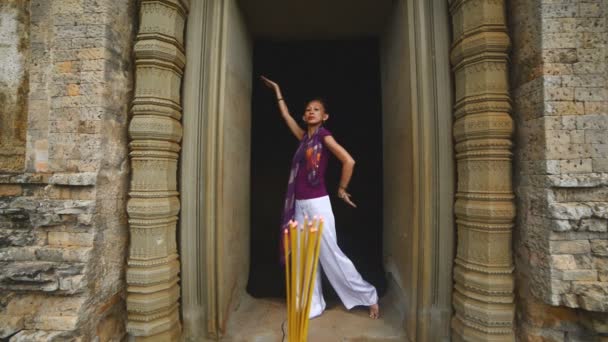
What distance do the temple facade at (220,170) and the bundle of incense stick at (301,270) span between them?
81 cm

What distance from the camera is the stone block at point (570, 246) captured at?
1748 millimetres

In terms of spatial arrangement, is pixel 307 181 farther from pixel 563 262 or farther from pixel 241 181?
pixel 563 262

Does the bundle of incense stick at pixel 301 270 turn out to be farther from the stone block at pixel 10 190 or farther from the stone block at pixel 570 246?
the stone block at pixel 10 190

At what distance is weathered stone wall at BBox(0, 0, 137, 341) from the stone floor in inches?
38.4

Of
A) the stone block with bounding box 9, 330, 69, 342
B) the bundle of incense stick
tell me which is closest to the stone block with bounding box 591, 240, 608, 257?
the bundle of incense stick

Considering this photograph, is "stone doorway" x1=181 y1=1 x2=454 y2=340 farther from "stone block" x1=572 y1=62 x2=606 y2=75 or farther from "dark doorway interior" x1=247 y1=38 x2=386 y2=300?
"dark doorway interior" x1=247 y1=38 x2=386 y2=300

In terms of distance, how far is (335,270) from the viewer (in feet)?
8.34

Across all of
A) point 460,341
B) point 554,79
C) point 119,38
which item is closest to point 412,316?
point 460,341

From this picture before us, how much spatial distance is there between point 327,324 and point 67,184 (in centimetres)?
234

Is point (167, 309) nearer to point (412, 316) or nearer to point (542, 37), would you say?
point (412, 316)

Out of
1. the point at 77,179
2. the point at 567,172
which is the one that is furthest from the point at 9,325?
the point at 567,172

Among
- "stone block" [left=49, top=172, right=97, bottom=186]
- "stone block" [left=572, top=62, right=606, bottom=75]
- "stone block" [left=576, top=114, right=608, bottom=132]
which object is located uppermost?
"stone block" [left=572, top=62, right=606, bottom=75]

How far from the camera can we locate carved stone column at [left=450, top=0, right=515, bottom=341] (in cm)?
196

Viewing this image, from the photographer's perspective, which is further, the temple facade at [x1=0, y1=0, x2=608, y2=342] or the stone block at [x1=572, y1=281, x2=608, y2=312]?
the temple facade at [x1=0, y1=0, x2=608, y2=342]
